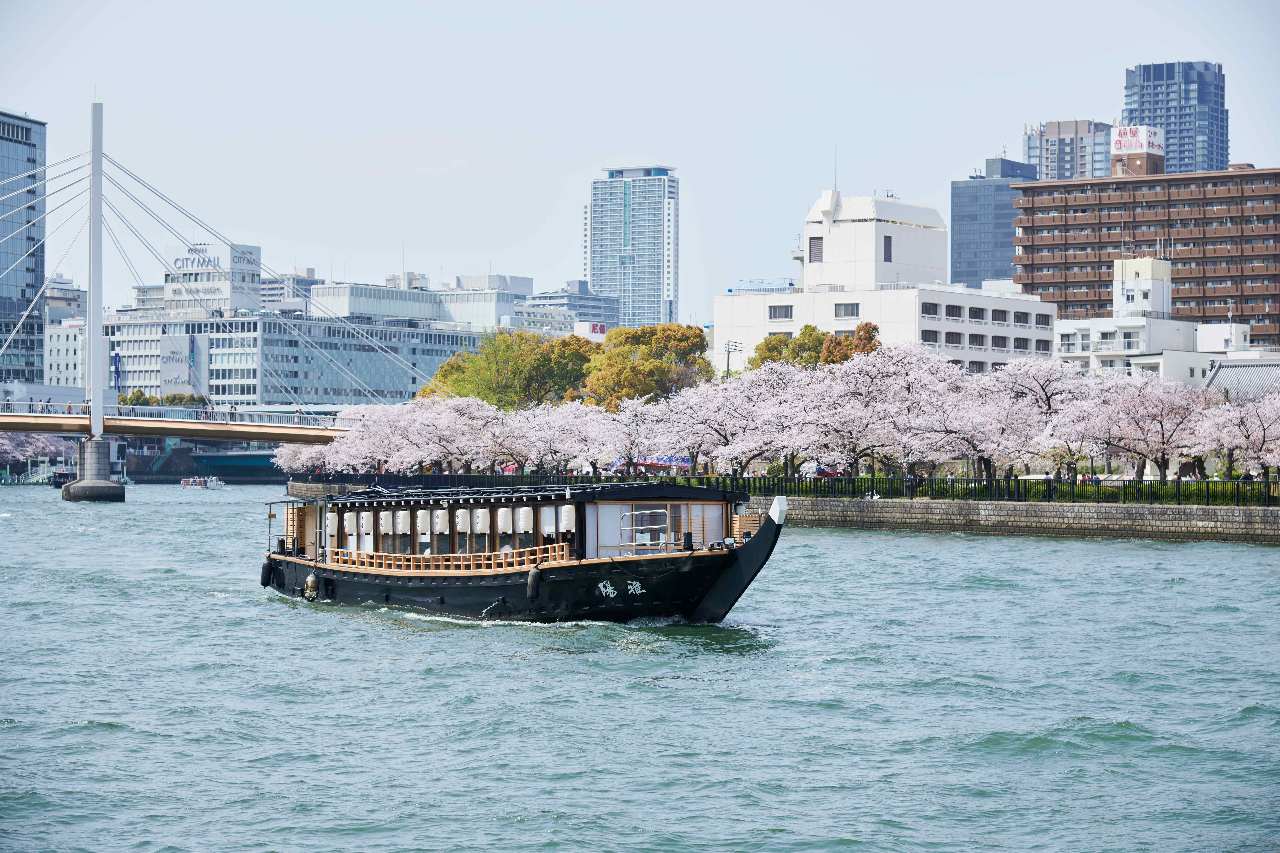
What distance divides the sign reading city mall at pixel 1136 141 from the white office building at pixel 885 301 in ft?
94.9

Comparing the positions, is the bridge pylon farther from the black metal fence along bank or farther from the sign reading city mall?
the sign reading city mall

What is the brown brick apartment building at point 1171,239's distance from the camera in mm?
136250

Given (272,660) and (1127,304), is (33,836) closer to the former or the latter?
(272,660)

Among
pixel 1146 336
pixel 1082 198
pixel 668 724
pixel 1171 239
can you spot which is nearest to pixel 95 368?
pixel 1146 336

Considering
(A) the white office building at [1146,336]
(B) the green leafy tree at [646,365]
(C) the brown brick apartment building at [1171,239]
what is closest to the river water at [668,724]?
(B) the green leafy tree at [646,365]

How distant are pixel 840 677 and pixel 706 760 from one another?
6435 millimetres

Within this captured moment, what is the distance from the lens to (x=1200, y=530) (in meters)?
55.1

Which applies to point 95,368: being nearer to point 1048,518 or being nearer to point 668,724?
point 1048,518

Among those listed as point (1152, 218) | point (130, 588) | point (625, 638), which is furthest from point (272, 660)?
point (1152, 218)

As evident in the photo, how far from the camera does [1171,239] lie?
454 feet

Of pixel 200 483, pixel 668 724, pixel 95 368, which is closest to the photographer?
pixel 668 724

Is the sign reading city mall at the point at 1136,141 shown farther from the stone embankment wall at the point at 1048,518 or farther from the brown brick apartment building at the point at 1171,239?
the stone embankment wall at the point at 1048,518

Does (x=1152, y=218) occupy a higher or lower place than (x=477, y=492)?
higher

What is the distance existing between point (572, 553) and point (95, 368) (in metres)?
65.1
